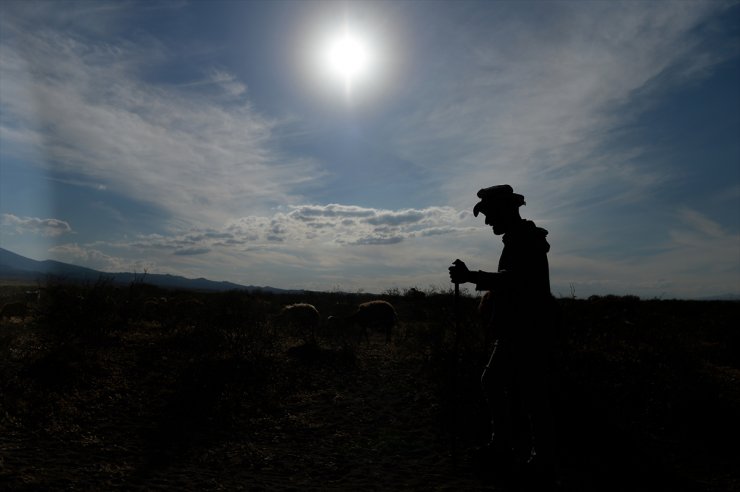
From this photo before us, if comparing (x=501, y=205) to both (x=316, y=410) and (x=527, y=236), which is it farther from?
(x=316, y=410)

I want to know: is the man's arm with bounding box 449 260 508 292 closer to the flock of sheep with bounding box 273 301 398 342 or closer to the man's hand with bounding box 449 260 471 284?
the man's hand with bounding box 449 260 471 284

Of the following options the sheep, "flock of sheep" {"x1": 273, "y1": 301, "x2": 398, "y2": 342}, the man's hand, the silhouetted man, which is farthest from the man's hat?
the sheep

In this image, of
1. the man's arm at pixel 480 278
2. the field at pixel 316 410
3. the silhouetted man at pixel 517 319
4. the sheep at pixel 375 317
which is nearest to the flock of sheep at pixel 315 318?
the sheep at pixel 375 317

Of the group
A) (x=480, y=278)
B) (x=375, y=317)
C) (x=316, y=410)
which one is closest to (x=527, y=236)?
(x=480, y=278)

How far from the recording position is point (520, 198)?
4.56 meters

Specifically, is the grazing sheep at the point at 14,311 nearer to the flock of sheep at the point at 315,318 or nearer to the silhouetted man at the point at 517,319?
the flock of sheep at the point at 315,318

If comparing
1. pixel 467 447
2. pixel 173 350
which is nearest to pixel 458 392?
pixel 467 447

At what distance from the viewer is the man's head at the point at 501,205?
449cm

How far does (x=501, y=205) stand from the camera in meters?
4.49

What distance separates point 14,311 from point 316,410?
14816mm

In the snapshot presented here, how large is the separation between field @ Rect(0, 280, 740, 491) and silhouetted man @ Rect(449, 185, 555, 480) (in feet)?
2.25

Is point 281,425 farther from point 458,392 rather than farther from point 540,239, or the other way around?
point 540,239

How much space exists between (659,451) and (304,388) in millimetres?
5760

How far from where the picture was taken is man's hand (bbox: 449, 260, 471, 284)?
4.32 m
